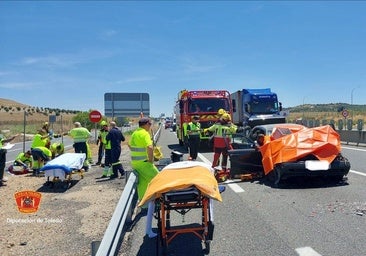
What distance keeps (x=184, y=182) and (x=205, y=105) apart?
52.3 feet

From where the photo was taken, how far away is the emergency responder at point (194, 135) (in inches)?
618

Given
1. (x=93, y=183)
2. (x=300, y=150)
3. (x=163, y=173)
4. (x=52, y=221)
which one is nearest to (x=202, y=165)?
(x=163, y=173)

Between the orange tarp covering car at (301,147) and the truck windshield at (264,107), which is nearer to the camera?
the orange tarp covering car at (301,147)

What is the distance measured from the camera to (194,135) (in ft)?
55.0

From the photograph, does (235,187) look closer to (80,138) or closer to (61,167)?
(61,167)

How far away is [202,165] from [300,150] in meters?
4.58

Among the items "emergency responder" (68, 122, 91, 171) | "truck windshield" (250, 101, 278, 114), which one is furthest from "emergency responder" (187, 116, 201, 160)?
"truck windshield" (250, 101, 278, 114)

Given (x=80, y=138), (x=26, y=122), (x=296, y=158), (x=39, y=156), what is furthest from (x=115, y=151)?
(x=26, y=122)

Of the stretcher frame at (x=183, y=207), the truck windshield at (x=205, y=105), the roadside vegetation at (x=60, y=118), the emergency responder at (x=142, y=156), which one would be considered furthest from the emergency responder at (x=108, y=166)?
the truck windshield at (x=205, y=105)

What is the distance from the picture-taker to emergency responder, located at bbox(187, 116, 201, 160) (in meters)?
15.7

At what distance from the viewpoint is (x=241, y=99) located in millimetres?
28422

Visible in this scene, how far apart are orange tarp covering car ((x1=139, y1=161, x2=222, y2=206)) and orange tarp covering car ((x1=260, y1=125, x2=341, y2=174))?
4448 mm

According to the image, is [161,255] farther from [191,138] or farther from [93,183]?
[191,138]

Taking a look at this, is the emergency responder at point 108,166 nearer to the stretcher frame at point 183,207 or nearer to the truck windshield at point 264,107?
the stretcher frame at point 183,207
